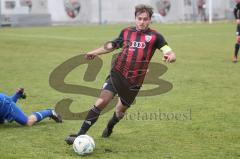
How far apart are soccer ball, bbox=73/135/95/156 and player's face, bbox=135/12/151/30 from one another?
1815mm

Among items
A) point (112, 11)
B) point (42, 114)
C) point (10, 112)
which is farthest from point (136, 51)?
point (112, 11)

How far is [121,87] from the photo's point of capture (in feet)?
25.7

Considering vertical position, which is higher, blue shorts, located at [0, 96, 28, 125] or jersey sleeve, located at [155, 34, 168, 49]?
jersey sleeve, located at [155, 34, 168, 49]

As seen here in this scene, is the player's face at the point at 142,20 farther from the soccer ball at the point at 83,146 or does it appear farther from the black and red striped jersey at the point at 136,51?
the soccer ball at the point at 83,146

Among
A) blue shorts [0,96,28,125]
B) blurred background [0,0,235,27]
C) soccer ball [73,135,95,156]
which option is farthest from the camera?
blurred background [0,0,235,27]

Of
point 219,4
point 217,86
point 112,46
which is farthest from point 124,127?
point 219,4

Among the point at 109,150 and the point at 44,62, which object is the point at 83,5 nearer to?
the point at 44,62

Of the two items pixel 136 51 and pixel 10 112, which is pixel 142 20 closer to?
pixel 136 51

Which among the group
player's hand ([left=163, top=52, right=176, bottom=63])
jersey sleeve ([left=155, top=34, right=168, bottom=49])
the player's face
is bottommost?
player's hand ([left=163, top=52, right=176, bottom=63])

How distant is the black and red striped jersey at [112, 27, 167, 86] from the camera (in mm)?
7836

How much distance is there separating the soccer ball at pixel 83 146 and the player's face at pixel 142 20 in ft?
5.95

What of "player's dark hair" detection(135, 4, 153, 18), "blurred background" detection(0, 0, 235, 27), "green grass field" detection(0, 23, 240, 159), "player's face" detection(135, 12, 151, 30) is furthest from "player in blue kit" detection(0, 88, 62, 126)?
"blurred background" detection(0, 0, 235, 27)

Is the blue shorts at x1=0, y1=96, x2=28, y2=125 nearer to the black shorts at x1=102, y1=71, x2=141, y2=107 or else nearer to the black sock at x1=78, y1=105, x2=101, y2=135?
the black sock at x1=78, y1=105, x2=101, y2=135

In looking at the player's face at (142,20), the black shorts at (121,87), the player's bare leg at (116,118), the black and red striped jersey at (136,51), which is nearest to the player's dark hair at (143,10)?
the player's face at (142,20)
